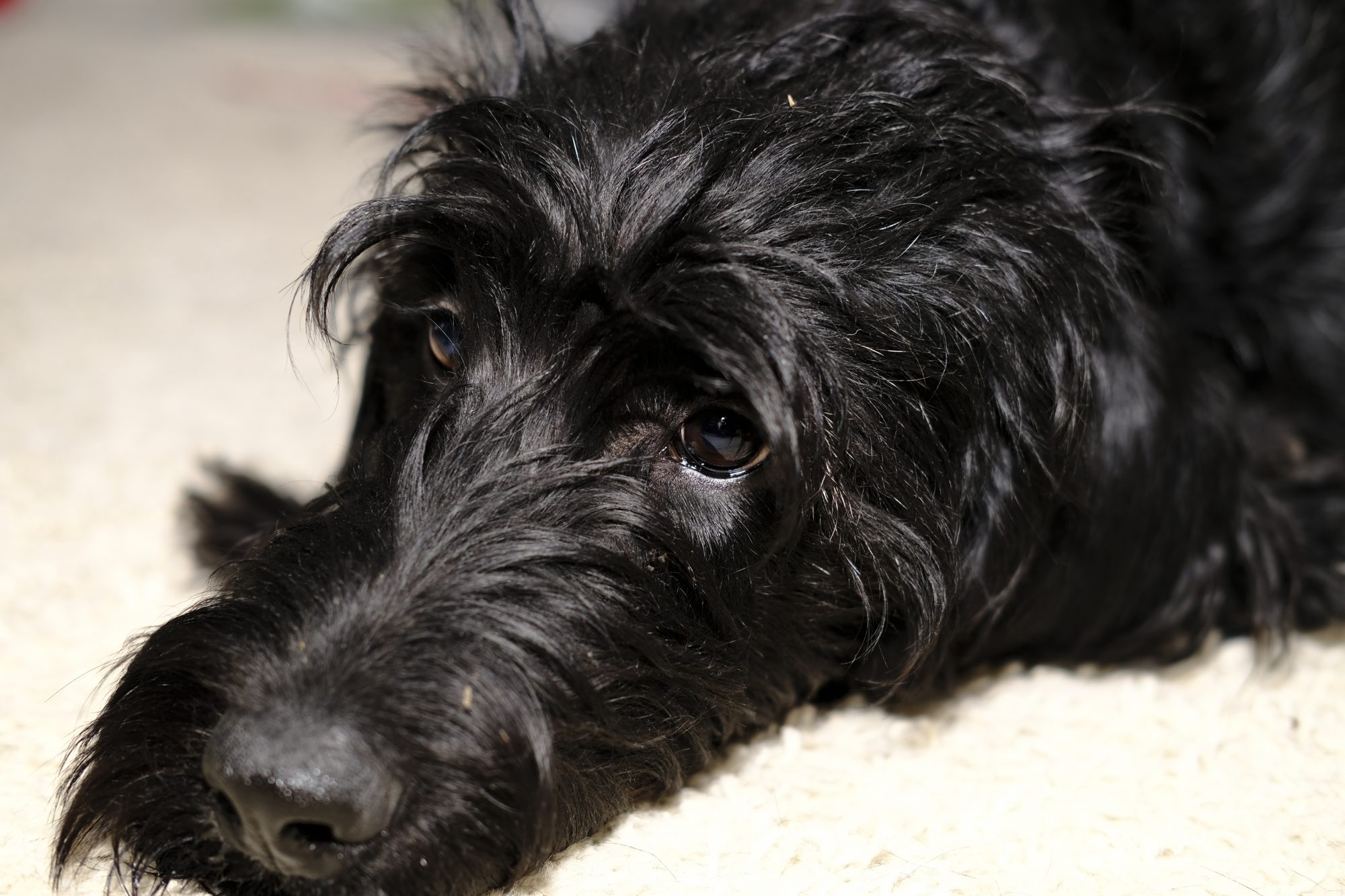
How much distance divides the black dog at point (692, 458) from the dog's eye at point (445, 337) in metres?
0.02

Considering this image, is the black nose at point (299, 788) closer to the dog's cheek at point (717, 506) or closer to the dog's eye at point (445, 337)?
the dog's cheek at point (717, 506)

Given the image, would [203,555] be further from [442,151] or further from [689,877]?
[689,877]

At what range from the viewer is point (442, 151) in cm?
227

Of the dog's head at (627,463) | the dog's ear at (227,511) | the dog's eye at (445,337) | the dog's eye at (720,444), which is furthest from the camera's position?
the dog's ear at (227,511)

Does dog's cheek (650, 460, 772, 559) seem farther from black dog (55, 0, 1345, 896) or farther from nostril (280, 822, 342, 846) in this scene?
nostril (280, 822, 342, 846)

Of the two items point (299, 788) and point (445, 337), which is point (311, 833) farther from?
point (445, 337)

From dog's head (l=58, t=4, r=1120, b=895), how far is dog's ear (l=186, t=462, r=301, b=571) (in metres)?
0.57

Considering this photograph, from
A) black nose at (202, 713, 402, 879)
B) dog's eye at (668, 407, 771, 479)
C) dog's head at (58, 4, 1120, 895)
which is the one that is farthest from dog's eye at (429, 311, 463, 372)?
black nose at (202, 713, 402, 879)

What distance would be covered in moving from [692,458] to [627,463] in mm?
129

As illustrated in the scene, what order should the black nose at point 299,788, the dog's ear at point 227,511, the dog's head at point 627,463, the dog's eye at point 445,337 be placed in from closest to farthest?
the black nose at point 299,788 < the dog's head at point 627,463 < the dog's eye at point 445,337 < the dog's ear at point 227,511

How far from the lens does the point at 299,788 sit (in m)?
1.50

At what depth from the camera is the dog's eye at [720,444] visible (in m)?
1.97

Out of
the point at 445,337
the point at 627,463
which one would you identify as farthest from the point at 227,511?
the point at 627,463

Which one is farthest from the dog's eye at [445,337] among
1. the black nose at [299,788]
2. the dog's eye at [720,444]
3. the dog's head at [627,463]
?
the black nose at [299,788]
